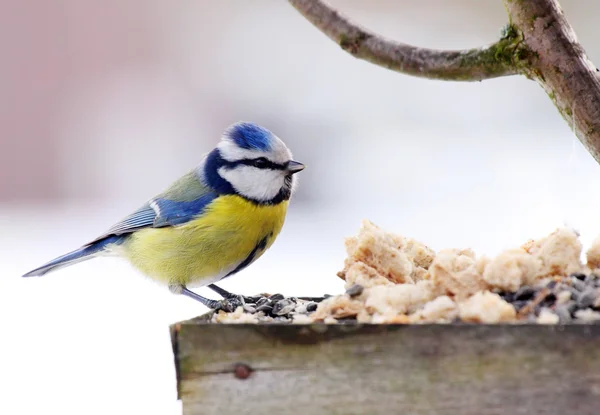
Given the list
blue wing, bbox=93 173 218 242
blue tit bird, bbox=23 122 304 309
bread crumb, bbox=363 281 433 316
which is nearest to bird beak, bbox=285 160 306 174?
blue tit bird, bbox=23 122 304 309

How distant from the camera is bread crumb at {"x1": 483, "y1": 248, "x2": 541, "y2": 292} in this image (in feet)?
4.23

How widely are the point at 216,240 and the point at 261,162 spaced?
9.7 inches

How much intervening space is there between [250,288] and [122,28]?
→ 326 cm

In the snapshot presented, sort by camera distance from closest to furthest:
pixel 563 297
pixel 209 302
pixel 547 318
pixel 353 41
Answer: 1. pixel 547 318
2. pixel 563 297
3. pixel 353 41
4. pixel 209 302

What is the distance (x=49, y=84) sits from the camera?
5996 mm

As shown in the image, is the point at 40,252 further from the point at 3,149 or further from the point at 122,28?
the point at 122,28

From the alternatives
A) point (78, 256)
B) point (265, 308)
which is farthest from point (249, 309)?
point (78, 256)

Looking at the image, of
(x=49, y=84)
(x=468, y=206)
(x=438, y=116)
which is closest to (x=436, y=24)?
(x=438, y=116)

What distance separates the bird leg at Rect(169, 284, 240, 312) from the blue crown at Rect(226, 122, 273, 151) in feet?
1.40

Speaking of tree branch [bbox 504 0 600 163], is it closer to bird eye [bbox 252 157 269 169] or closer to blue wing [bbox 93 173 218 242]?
bird eye [bbox 252 157 269 169]

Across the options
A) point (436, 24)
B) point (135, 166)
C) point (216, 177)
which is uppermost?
point (436, 24)

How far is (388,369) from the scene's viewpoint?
1.14 m

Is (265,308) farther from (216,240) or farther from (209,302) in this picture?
(216,240)

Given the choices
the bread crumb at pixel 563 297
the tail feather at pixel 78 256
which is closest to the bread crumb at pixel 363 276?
the bread crumb at pixel 563 297
